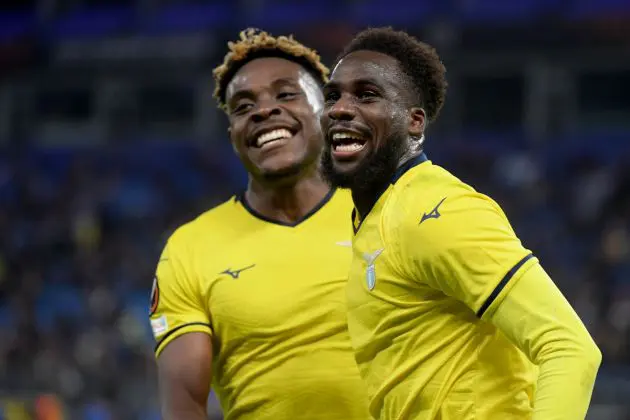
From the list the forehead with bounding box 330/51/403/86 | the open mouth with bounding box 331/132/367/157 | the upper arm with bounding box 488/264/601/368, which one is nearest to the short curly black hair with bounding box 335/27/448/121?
the forehead with bounding box 330/51/403/86

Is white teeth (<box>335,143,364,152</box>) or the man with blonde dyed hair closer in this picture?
white teeth (<box>335,143,364,152</box>)

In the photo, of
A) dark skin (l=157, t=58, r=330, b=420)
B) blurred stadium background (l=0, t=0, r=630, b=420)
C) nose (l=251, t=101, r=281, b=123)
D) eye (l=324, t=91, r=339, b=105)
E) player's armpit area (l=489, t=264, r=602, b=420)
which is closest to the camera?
player's armpit area (l=489, t=264, r=602, b=420)

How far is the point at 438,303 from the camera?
290cm

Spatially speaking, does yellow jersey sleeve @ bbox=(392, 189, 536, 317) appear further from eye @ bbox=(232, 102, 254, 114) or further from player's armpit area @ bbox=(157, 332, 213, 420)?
eye @ bbox=(232, 102, 254, 114)

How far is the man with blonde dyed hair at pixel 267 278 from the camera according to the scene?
13.0 ft

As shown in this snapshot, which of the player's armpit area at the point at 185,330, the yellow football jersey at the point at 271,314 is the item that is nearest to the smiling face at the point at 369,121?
the yellow football jersey at the point at 271,314

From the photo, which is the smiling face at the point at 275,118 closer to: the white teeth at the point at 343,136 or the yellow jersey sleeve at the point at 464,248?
the white teeth at the point at 343,136

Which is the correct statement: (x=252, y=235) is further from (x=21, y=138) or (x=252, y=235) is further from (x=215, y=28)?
(x=21, y=138)

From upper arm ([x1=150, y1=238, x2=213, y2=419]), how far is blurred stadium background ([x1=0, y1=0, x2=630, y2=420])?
19.2ft

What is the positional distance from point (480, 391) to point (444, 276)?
0.34 metres

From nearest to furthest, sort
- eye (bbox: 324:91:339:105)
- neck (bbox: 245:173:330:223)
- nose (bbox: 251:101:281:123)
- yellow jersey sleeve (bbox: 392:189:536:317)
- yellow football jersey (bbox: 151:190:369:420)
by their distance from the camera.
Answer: yellow jersey sleeve (bbox: 392:189:536:317) < eye (bbox: 324:91:339:105) < yellow football jersey (bbox: 151:190:369:420) < nose (bbox: 251:101:281:123) < neck (bbox: 245:173:330:223)

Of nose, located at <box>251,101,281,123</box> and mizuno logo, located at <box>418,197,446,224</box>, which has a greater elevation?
nose, located at <box>251,101,281,123</box>

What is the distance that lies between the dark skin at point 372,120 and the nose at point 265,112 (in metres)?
0.96

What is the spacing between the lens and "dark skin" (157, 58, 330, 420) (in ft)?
13.3
